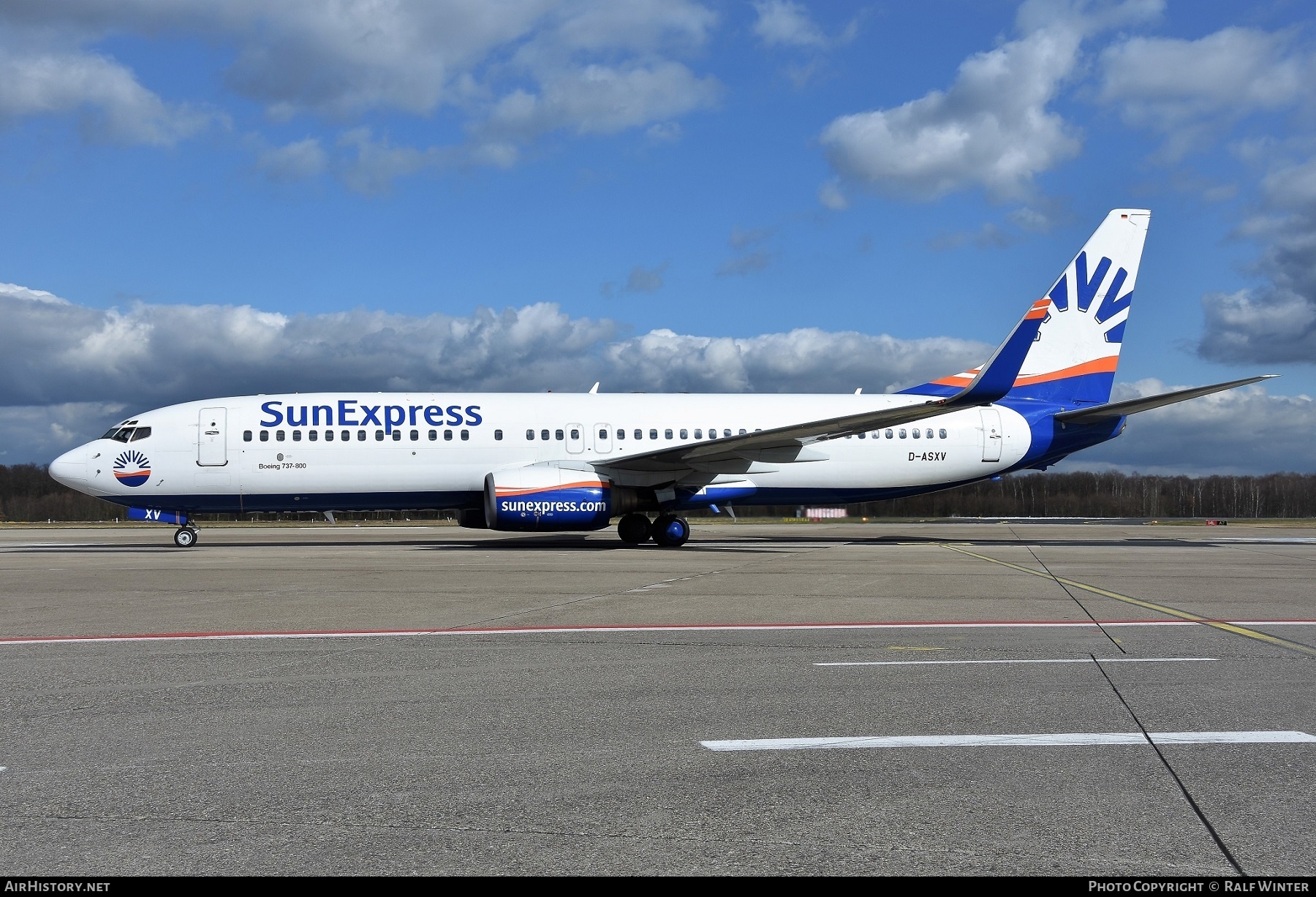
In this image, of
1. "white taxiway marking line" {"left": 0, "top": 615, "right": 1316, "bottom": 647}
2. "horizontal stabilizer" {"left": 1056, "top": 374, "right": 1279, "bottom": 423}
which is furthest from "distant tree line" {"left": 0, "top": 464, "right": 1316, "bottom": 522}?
"white taxiway marking line" {"left": 0, "top": 615, "right": 1316, "bottom": 647}

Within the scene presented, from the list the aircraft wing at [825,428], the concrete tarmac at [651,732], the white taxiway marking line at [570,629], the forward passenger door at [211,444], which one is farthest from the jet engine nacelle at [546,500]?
the white taxiway marking line at [570,629]

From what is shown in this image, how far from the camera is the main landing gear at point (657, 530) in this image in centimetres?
2484

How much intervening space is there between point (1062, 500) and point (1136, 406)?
163 feet

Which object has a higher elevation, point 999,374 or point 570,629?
point 999,374

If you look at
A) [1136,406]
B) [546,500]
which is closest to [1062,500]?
[1136,406]

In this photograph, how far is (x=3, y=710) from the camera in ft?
19.7

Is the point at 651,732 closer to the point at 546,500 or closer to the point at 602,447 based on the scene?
the point at 546,500

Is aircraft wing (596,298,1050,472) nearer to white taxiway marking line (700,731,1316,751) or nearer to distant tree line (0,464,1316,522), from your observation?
white taxiway marking line (700,731,1316,751)

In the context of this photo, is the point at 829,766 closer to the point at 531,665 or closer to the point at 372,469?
the point at 531,665

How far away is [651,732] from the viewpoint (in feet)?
17.9

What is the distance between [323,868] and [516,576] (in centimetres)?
1226

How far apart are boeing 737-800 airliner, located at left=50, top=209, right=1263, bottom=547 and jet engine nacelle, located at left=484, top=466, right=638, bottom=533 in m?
0.04

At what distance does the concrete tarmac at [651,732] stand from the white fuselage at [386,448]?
1170 centimetres

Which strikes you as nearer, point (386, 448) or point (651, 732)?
point (651, 732)
